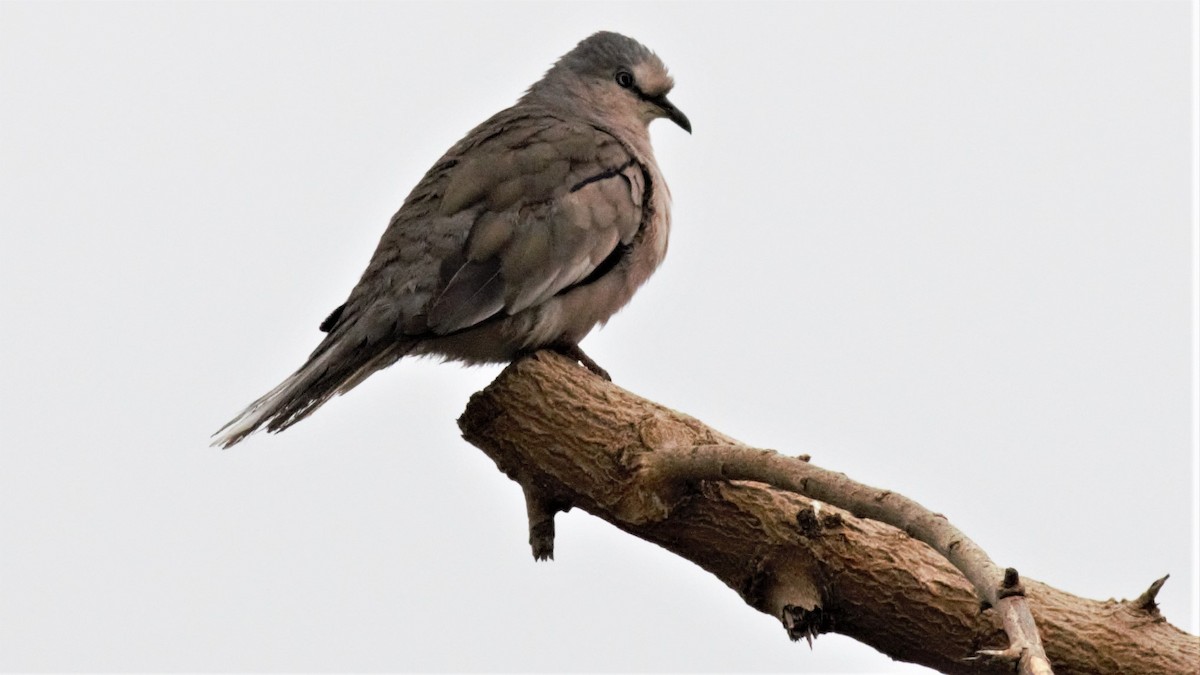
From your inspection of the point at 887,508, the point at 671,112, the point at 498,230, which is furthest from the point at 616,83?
the point at 887,508

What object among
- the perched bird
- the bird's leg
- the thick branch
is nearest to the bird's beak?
the perched bird

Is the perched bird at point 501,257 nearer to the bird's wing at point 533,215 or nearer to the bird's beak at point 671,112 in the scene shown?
the bird's wing at point 533,215

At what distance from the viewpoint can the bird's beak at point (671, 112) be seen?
7.39m

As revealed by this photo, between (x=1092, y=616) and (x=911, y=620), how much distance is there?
615 mm

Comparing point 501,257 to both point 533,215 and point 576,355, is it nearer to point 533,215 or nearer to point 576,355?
point 533,215

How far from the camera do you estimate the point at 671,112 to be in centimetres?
738

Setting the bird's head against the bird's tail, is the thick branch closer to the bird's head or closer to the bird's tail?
the bird's tail

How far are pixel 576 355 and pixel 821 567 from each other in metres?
1.69

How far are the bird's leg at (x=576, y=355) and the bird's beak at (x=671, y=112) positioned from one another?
5.41 feet

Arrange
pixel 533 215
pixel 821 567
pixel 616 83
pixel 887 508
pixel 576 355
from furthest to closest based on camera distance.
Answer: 1. pixel 616 83
2. pixel 576 355
3. pixel 533 215
4. pixel 821 567
5. pixel 887 508

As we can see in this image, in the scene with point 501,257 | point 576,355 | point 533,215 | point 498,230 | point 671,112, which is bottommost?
point 576,355

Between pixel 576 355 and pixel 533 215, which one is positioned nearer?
pixel 533 215

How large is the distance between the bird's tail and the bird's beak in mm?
2225

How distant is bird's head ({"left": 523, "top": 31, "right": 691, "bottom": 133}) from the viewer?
7.28 metres
